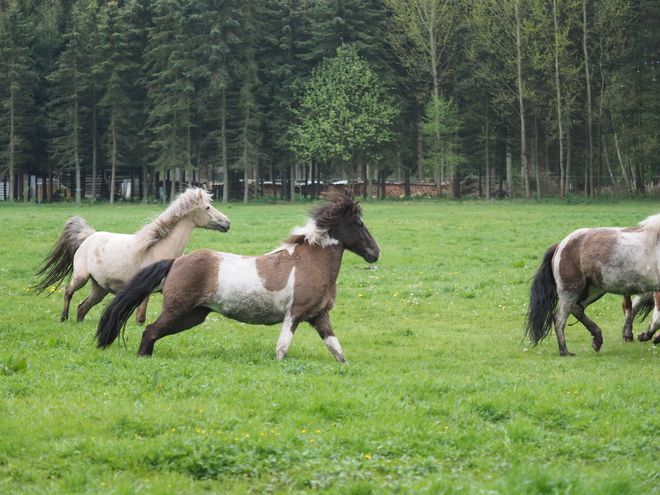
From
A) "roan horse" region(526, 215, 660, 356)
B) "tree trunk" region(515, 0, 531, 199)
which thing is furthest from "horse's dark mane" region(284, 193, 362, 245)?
"tree trunk" region(515, 0, 531, 199)

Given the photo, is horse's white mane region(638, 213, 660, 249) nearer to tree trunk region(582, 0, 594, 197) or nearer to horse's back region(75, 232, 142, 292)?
horse's back region(75, 232, 142, 292)

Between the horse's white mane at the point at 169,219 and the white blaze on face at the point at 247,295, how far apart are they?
2.82 metres

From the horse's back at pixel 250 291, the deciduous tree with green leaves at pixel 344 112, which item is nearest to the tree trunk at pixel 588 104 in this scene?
the deciduous tree with green leaves at pixel 344 112

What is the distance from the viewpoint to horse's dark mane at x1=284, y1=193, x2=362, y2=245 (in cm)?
1044

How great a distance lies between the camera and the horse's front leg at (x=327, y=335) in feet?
32.3

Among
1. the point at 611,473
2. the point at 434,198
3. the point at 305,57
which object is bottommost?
the point at 611,473

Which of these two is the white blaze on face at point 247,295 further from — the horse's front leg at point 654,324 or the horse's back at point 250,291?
the horse's front leg at point 654,324

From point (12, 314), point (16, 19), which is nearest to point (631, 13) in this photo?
point (16, 19)

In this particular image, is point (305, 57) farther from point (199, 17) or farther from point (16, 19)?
point (16, 19)

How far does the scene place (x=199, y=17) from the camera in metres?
60.2

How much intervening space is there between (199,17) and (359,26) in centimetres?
1271

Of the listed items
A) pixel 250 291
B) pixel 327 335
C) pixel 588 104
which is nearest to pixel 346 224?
pixel 327 335

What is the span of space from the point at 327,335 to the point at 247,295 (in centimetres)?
113

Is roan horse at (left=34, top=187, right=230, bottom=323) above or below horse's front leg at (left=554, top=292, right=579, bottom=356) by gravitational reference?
above
